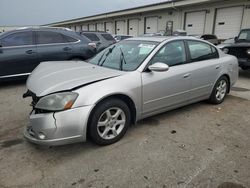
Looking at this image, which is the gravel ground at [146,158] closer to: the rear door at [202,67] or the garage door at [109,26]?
the rear door at [202,67]

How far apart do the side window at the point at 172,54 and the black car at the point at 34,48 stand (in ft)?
12.4

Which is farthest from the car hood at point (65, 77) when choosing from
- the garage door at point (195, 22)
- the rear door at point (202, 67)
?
the garage door at point (195, 22)

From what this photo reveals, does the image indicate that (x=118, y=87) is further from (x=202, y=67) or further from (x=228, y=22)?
(x=228, y=22)

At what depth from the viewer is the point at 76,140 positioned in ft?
9.20

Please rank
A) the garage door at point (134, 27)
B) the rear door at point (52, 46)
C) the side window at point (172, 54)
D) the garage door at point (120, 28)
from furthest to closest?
1. the garage door at point (120, 28)
2. the garage door at point (134, 27)
3. the rear door at point (52, 46)
4. the side window at point (172, 54)

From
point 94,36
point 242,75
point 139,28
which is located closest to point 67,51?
point 94,36

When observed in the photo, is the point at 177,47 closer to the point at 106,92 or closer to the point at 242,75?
the point at 106,92

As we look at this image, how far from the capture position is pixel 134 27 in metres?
26.6

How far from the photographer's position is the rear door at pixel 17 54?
5867 millimetres

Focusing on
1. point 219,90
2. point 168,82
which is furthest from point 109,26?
point 168,82

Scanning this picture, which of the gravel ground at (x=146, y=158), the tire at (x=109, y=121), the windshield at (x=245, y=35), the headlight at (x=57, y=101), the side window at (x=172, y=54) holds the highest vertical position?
the windshield at (x=245, y=35)

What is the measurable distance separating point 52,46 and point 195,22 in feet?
52.5

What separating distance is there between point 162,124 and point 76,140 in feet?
5.47

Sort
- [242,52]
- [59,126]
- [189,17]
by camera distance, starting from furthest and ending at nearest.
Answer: [189,17]
[242,52]
[59,126]
